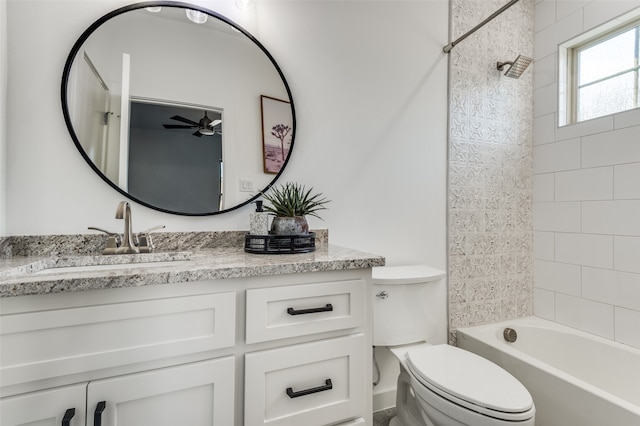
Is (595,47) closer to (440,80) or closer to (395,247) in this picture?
(440,80)

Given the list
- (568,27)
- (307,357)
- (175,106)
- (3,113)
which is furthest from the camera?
(568,27)

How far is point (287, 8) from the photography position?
1472mm

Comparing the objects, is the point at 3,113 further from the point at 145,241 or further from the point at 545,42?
the point at 545,42

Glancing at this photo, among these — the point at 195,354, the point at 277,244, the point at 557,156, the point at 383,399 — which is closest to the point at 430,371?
the point at 383,399

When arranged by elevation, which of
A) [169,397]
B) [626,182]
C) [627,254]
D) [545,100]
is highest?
[545,100]

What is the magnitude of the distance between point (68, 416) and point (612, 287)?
95.0 inches

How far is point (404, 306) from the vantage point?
141cm

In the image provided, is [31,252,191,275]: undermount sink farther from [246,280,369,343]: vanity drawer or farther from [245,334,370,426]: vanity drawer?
[245,334,370,426]: vanity drawer

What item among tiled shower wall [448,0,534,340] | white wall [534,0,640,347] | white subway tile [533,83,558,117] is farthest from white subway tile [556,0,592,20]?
white subway tile [533,83,558,117]

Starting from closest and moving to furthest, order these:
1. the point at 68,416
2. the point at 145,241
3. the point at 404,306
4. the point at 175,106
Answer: the point at 68,416, the point at 145,241, the point at 175,106, the point at 404,306

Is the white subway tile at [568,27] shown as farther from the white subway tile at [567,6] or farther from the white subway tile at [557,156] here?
the white subway tile at [557,156]

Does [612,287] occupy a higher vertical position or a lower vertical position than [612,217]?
lower

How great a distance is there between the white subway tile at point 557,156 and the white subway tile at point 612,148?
50 mm

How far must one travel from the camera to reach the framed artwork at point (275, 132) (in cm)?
142
